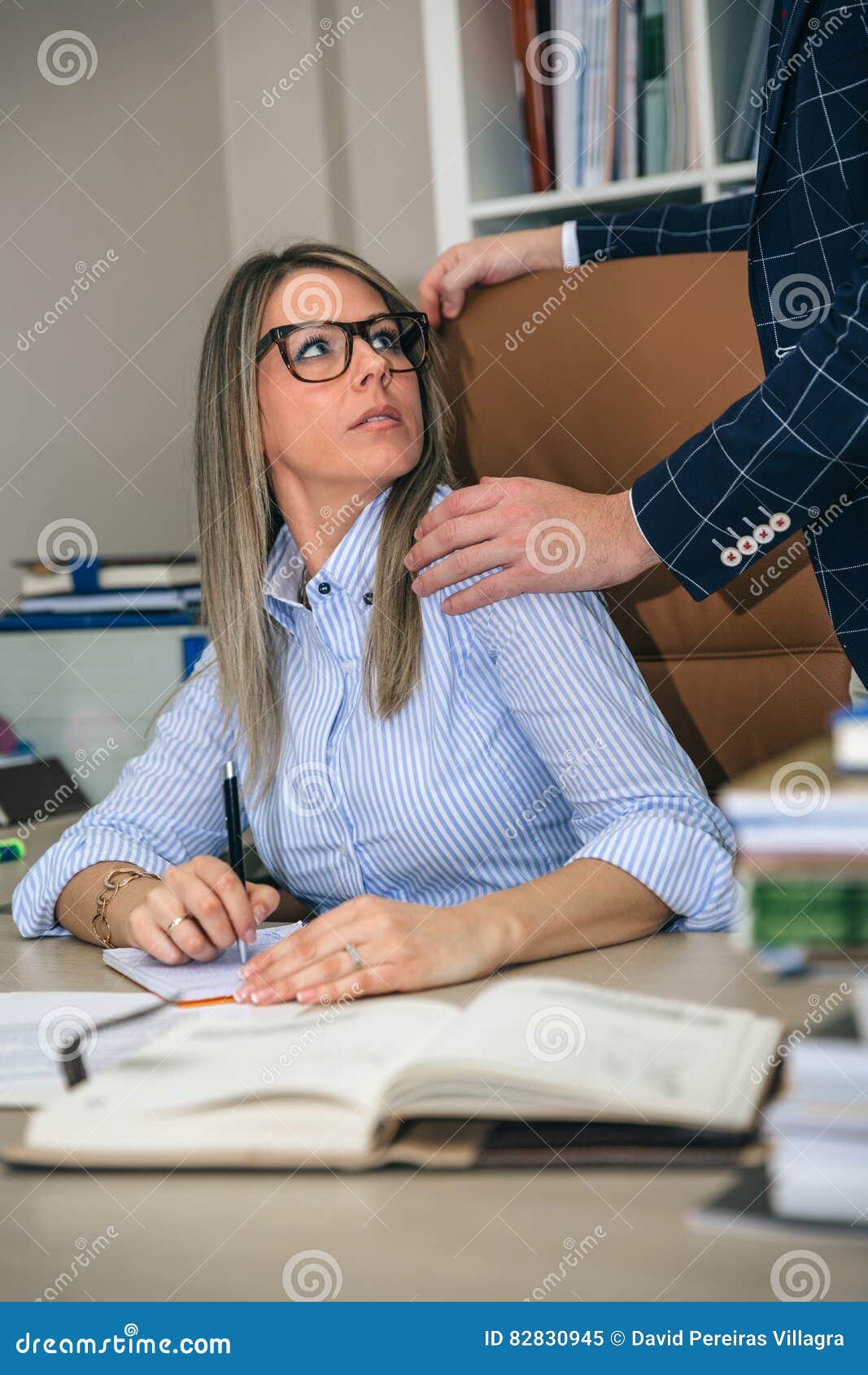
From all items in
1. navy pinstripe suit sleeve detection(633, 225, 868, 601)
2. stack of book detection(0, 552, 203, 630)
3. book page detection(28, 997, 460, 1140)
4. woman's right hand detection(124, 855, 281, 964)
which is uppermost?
navy pinstripe suit sleeve detection(633, 225, 868, 601)

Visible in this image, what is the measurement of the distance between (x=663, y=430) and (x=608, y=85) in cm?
94

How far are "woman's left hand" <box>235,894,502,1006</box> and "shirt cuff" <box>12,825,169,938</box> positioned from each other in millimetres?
392

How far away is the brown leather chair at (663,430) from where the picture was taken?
→ 1491 millimetres

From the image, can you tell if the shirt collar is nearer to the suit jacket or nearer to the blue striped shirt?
the blue striped shirt

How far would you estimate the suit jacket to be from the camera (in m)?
1.03

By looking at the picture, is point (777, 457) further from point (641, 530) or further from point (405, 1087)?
point (405, 1087)

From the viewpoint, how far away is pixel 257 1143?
669 millimetres

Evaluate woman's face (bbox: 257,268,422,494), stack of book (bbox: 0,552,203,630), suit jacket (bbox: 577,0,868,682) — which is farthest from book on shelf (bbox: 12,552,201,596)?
suit jacket (bbox: 577,0,868,682)

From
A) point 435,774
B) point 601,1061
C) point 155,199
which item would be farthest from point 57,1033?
point 155,199

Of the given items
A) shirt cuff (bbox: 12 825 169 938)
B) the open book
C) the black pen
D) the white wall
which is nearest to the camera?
the open book

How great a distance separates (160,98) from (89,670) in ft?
4.24

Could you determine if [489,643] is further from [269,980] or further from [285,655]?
[269,980]

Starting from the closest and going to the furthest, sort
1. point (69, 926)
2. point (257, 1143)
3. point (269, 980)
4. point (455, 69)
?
point (257, 1143) → point (269, 980) → point (69, 926) → point (455, 69)

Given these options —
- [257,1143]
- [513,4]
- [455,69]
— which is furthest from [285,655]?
[513,4]
